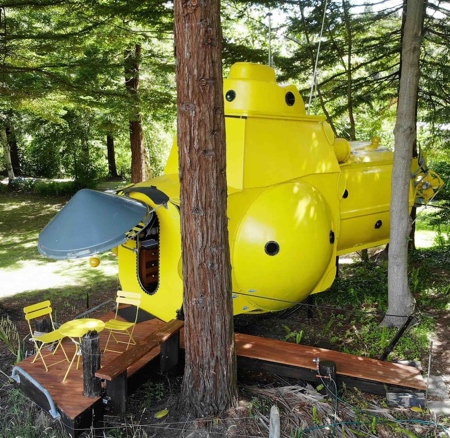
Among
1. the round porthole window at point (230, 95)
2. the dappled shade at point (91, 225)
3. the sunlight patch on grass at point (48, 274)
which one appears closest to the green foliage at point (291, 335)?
the dappled shade at point (91, 225)

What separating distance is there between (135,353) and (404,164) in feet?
14.7

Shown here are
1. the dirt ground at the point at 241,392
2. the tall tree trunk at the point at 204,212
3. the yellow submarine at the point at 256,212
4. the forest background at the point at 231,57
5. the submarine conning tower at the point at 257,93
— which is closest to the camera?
the tall tree trunk at the point at 204,212

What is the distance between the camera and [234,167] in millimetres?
5898

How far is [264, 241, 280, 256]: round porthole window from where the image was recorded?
5.77 metres

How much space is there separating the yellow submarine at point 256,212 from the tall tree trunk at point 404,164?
0.80 m

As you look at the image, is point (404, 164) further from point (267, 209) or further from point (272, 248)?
point (272, 248)

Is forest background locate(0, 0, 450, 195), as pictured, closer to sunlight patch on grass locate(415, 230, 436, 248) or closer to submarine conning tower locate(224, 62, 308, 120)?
submarine conning tower locate(224, 62, 308, 120)

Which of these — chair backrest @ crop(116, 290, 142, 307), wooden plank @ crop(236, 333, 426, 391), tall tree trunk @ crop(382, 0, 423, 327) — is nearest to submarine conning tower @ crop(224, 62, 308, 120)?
tall tree trunk @ crop(382, 0, 423, 327)

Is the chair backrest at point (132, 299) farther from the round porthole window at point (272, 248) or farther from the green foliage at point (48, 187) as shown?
the green foliage at point (48, 187)

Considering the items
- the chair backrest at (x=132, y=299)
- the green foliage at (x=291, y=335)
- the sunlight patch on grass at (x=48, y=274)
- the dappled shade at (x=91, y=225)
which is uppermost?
the dappled shade at (x=91, y=225)

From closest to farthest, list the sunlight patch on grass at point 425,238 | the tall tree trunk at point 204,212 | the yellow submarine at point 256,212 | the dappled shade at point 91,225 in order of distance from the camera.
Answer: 1. the tall tree trunk at point 204,212
2. the dappled shade at point 91,225
3. the yellow submarine at point 256,212
4. the sunlight patch on grass at point 425,238

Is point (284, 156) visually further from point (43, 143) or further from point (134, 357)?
point (43, 143)

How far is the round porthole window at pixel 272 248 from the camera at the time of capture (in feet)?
18.9

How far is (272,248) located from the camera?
579 centimetres
